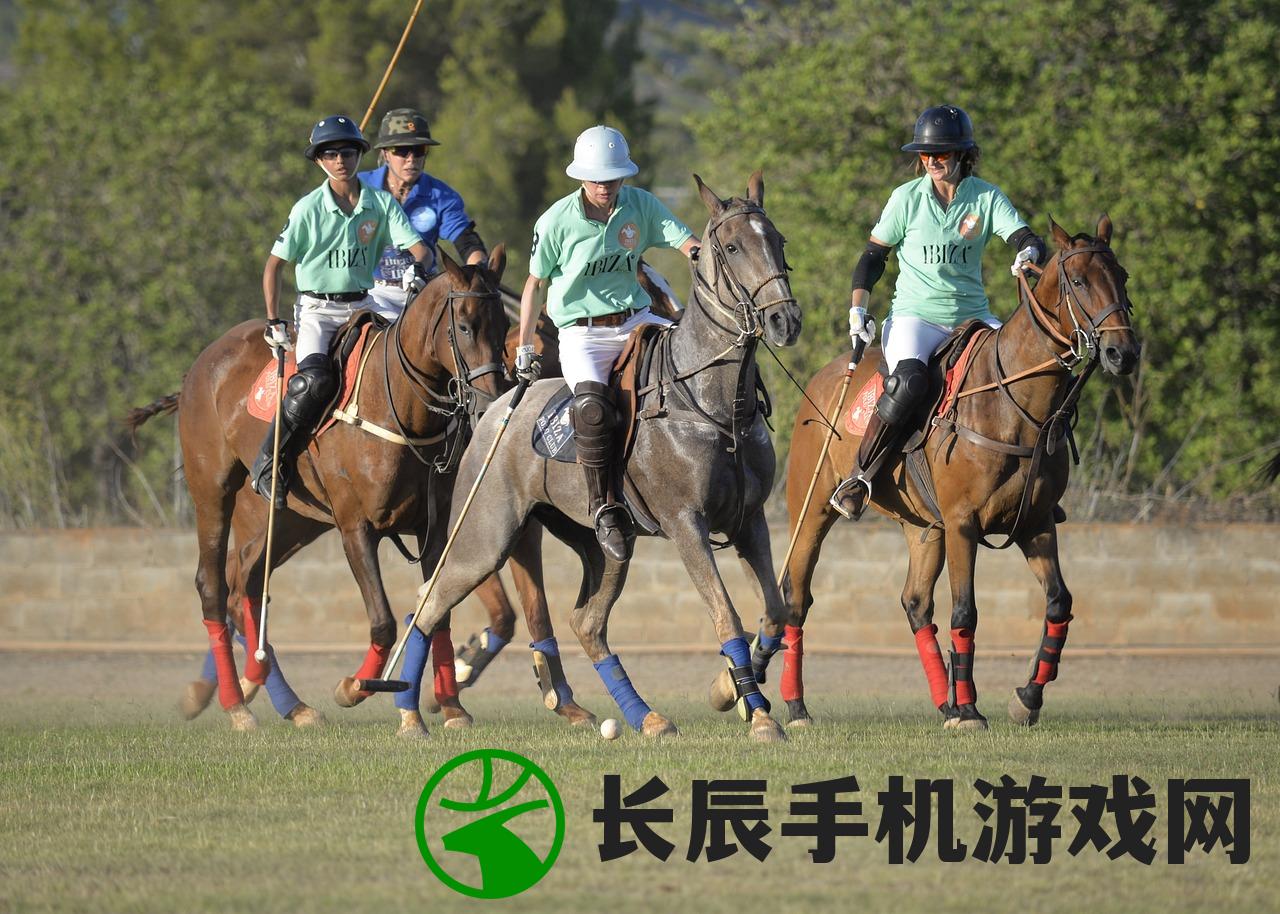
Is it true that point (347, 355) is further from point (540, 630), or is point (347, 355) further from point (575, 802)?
point (575, 802)

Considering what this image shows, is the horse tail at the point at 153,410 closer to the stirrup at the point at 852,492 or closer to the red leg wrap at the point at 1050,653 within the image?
the stirrup at the point at 852,492

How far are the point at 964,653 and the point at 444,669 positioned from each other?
305 centimetres

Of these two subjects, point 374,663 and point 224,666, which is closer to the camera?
point 374,663

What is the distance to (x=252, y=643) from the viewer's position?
12320mm

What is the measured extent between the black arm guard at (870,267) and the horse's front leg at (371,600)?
308 cm

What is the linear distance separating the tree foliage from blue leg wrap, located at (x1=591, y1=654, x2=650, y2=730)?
9403mm

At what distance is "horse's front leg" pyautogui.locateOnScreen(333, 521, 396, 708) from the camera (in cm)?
1064

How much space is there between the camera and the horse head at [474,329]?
10.3 metres

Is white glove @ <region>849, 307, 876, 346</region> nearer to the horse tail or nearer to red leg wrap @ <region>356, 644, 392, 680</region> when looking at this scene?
red leg wrap @ <region>356, 644, 392, 680</region>

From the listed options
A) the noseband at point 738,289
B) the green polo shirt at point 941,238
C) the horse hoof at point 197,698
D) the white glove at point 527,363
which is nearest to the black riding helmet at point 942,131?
the green polo shirt at point 941,238

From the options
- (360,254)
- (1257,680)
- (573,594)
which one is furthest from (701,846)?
(573,594)

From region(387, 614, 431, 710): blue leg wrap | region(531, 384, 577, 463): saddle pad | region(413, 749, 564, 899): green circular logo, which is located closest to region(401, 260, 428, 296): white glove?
region(531, 384, 577, 463): saddle pad

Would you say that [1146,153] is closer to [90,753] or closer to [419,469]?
[419,469]

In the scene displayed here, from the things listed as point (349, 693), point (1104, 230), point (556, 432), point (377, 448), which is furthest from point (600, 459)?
point (1104, 230)
